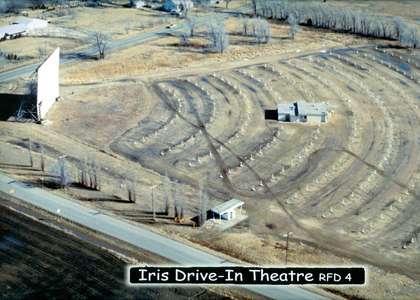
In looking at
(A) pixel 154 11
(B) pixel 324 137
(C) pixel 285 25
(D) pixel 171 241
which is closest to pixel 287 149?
(B) pixel 324 137

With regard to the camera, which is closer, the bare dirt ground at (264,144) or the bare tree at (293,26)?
the bare dirt ground at (264,144)

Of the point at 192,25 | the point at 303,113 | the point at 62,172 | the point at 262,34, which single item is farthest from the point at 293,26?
the point at 62,172

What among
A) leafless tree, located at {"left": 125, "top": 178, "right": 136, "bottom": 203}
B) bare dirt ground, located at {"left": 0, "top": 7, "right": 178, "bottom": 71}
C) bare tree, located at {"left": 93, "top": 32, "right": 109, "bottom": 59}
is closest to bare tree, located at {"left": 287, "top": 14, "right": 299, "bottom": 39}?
bare dirt ground, located at {"left": 0, "top": 7, "right": 178, "bottom": 71}

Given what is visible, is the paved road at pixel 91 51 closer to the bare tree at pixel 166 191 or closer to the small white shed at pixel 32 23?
the small white shed at pixel 32 23

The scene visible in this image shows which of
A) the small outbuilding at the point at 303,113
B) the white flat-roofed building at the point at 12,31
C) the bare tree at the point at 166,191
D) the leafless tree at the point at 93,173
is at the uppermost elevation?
the white flat-roofed building at the point at 12,31

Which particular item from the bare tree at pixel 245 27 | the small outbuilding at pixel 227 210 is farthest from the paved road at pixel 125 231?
the bare tree at pixel 245 27

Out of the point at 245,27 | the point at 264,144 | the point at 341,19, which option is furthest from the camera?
the point at 341,19

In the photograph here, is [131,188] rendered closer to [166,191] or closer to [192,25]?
[166,191]
